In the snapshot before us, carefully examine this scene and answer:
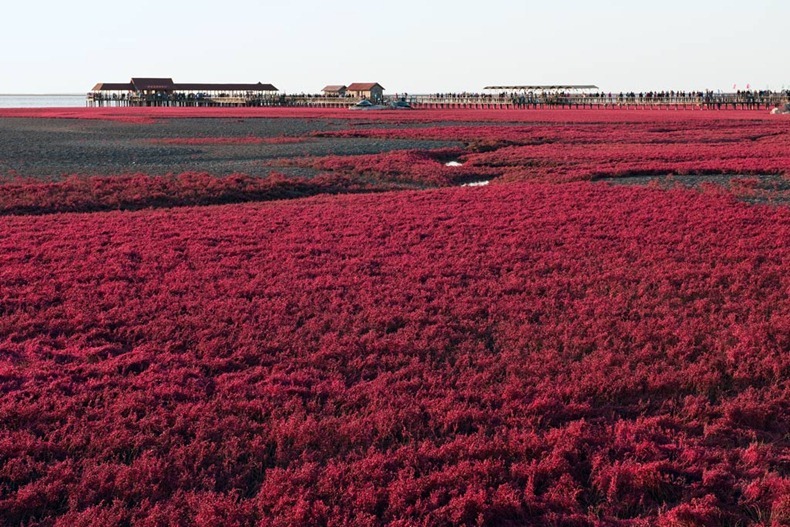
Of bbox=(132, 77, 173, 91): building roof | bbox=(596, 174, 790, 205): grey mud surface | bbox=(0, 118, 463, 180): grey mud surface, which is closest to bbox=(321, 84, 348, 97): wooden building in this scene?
bbox=(132, 77, 173, 91): building roof

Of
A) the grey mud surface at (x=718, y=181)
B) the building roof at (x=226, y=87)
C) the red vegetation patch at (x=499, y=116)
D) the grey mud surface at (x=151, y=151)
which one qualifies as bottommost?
the grey mud surface at (x=718, y=181)

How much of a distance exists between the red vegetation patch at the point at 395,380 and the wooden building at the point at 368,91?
421 ft

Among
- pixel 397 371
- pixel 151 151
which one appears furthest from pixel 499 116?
pixel 397 371

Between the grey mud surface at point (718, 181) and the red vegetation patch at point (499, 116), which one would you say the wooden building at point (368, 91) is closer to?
the red vegetation patch at point (499, 116)

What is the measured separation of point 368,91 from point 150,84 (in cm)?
3953

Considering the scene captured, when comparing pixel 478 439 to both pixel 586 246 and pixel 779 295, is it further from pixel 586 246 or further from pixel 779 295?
pixel 586 246

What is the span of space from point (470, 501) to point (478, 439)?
126 centimetres

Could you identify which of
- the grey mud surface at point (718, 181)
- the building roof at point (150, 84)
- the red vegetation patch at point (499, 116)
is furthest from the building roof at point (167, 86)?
the grey mud surface at point (718, 181)

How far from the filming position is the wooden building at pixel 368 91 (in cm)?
14275

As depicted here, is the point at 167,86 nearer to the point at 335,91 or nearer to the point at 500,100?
the point at 335,91

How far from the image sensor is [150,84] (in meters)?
141

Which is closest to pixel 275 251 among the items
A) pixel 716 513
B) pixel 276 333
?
pixel 276 333

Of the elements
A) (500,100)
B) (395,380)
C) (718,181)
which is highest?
(500,100)

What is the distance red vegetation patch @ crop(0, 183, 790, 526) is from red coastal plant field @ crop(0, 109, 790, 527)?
4cm
